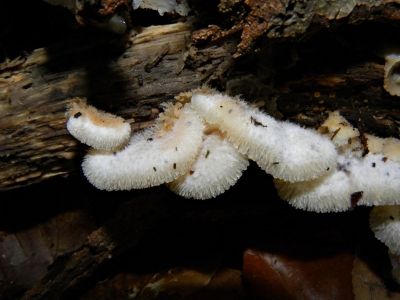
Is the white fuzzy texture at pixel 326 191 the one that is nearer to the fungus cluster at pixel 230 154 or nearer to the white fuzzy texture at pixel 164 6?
the fungus cluster at pixel 230 154

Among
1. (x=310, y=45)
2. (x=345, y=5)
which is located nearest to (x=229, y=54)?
(x=310, y=45)

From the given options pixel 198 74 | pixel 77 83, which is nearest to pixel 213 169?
pixel 198 74

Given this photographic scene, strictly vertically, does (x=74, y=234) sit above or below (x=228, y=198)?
below

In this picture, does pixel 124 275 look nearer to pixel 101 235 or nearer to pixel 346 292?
pixel 101 235

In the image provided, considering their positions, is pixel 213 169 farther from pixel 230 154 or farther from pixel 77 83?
pixel 77 83

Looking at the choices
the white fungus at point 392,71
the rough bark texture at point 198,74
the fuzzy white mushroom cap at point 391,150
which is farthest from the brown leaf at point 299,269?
the white fungus at point 392,71

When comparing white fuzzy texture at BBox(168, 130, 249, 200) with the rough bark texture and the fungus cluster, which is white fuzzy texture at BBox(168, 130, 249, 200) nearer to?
the fungus cluster

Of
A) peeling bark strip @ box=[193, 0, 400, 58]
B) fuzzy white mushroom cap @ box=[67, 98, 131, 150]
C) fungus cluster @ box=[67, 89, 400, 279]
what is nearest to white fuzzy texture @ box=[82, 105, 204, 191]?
fungus cluster @ box=[67, 89, 400, 279]
